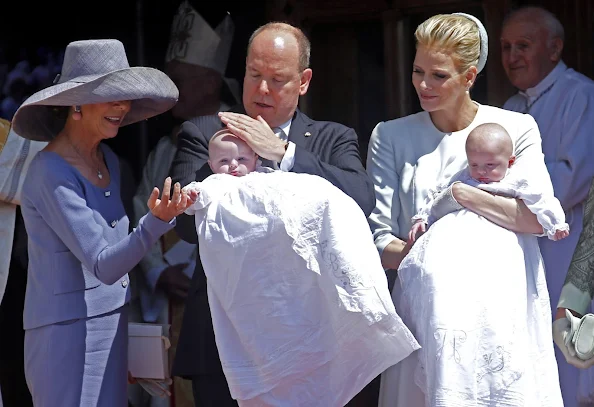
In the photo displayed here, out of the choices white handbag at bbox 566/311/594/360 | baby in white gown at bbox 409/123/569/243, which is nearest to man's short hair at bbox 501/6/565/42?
baby in white gown at bbox 409/123/569/243

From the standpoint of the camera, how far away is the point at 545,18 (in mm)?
5473

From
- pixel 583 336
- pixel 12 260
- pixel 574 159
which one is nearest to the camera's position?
pixel 583 336

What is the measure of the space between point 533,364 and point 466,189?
637mm

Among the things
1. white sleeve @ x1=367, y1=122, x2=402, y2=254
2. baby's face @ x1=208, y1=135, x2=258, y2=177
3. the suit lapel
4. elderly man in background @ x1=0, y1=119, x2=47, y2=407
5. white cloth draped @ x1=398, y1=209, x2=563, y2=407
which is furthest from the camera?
elderly man in background @ x1=0, y1=119, x2=47, y2=407

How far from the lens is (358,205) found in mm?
4125

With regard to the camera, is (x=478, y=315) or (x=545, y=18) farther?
(x=545, y=18)

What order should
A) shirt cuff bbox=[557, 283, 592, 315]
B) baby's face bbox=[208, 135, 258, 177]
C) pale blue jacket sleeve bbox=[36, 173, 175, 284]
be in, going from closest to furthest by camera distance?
shirt cuff bbox=[557, 283, 592, 315] → baby's face bbox=[208, 135, 258, 177] → pale blue jacket sleeve bbox=[36, 173, 175, 284]

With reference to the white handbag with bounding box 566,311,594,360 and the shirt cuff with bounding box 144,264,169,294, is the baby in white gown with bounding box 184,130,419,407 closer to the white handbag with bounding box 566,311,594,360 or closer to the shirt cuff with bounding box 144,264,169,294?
the white handbag with bounding box 566,311,594,360

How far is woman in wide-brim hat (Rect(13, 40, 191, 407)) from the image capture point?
4227 mm

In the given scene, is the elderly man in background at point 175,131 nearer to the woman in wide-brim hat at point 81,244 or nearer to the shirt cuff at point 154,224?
the woman in wide-brim hat at point 81,244

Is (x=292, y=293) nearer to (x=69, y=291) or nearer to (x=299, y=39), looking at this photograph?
(x=69, y=291)

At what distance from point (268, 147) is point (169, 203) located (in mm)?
384

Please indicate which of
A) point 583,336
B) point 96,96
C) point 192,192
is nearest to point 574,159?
point 583,336

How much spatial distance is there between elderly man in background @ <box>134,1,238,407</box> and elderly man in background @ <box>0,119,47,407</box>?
2.01 ft
